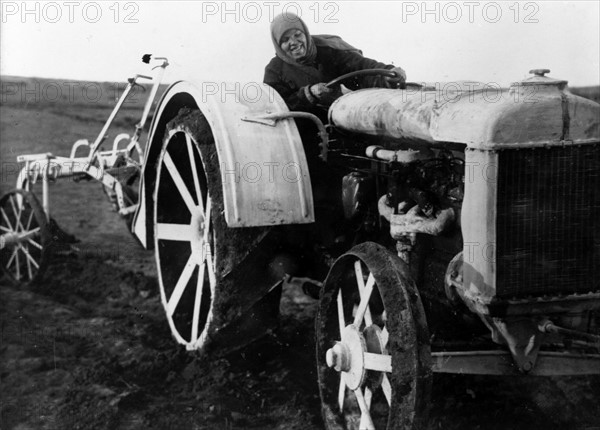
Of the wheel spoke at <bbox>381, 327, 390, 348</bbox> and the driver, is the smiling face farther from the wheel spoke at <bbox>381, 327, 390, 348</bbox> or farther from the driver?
the wheel spoke at <bbox>381, 327, 390, 348</bbox>

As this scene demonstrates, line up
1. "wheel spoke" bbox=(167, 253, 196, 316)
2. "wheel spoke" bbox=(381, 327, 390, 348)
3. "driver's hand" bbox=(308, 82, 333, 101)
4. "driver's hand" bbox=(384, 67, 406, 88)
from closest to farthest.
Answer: "wheel spoke" bbox=(381, 327, 390, 348) → "driver's hand" bbox=(308, 82, 333, 101) → "driver's hand" bbox=(384, 67, 406, 88) → "wheel spoke" bbox=(167, 253, 196, 316)

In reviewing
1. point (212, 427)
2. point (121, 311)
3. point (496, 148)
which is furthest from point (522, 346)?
point (121, 311)

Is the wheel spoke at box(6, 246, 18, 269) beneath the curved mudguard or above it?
beneath

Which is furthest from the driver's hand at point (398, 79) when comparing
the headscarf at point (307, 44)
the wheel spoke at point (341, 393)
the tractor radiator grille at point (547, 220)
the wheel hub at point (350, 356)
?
the wheel spoke at point (341, 393)

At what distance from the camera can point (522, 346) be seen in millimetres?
2566

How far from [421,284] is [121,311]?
2.52m

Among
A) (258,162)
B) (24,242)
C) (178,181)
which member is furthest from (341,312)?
(24,242)

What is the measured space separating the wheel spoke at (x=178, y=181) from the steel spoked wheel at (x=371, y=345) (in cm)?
121

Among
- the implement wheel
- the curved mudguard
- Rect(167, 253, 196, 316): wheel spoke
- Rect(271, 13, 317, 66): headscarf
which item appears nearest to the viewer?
the curved mudguard

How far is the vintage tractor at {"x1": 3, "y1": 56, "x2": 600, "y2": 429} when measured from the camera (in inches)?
94.9

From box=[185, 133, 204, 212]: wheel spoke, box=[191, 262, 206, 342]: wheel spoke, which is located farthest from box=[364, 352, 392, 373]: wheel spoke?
box=[185, 133, 204, 212]: wheel spoke

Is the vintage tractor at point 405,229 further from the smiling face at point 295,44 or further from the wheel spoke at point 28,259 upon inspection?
the wheel spoke at point 28,259

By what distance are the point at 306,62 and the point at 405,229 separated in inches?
64.8

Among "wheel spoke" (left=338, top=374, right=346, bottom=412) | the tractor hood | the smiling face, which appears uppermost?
the smiling face
